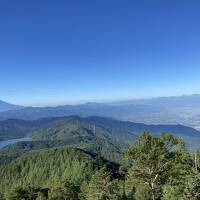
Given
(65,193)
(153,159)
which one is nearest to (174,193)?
(153,159)

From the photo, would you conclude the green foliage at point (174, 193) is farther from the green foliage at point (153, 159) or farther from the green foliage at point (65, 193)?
the green foliage at point (65, 193)

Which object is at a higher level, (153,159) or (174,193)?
(153,159)

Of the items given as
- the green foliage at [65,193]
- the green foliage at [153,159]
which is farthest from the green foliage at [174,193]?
the green foliage at [65,193]

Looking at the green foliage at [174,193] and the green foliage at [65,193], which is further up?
the green foliage at [174,193]

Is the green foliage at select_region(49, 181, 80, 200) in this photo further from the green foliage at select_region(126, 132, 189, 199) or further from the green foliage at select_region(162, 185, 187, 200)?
the green foliage at select_region(162, 185, 187, 200)

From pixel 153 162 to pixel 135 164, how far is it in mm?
3050

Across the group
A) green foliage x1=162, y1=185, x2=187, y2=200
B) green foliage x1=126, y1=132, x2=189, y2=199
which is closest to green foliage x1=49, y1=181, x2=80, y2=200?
green foliage x1=126, y1=132, x2=189, y2=199

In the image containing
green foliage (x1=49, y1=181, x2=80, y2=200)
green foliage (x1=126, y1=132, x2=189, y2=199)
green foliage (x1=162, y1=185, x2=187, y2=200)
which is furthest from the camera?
green foliage (x1=49, y1=181, x2=80, y2=200)

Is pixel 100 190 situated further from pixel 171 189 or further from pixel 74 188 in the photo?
pixel 74 188

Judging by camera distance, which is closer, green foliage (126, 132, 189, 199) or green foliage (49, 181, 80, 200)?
green foliage (126, 132, 189, 199)

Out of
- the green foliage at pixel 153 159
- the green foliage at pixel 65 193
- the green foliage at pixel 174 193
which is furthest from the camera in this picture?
the green foliage at pixel 65 193

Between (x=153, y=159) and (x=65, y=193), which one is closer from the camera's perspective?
(x=153, y=159)

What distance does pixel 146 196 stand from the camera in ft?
390

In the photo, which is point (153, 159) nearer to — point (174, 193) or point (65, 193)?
point (174, 193)
